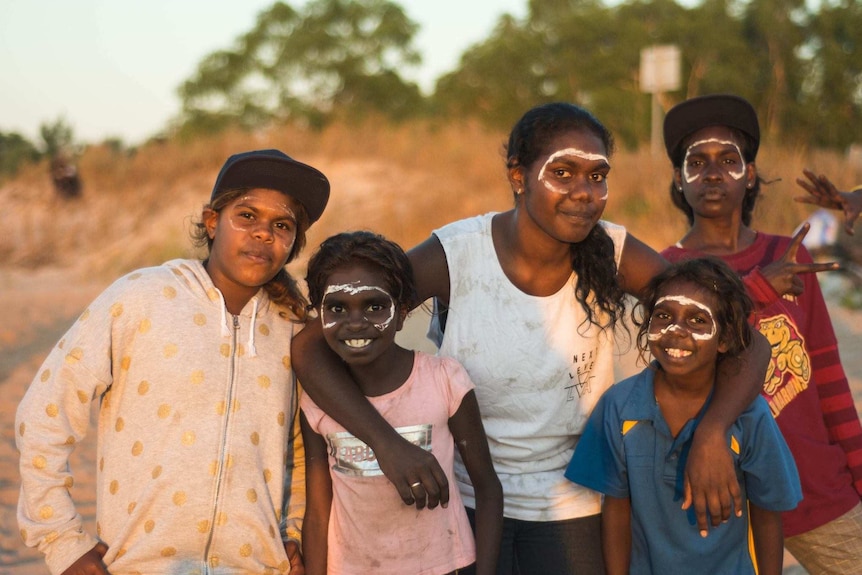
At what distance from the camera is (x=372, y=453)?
8.02 ft

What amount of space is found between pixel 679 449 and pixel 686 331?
33 cm

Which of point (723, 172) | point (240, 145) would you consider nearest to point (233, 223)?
point (723, 172)

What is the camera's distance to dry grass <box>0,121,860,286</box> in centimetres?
1243

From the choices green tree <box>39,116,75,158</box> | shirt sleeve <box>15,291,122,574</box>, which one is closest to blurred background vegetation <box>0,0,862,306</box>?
green tree <box>39,116,75,158</box>

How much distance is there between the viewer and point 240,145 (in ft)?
62.7

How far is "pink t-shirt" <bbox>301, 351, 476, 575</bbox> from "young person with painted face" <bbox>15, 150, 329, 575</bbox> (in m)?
0.15

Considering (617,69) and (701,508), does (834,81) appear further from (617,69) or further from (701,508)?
(701,508)

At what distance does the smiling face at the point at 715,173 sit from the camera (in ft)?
10.4

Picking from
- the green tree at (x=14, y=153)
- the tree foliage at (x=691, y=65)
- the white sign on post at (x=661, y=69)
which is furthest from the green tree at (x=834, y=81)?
the green tree at (x=14, y=153)

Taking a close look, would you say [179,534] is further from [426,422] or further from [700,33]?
[700,33]

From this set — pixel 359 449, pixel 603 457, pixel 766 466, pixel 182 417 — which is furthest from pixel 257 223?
pixel 766 466

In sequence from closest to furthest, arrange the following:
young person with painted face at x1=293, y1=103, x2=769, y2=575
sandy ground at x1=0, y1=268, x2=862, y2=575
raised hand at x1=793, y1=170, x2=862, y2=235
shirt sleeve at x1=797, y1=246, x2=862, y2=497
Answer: young person with painted face at x1=293, y1=103, x2=769, y2=575, shirt sleeve at x1=797, y1=246, x2=862, y2=497, raised hand at x1=793, y1=170, x2=862, y2=235, sandy ground at x1=0, y1=268, x2=862, y2=575

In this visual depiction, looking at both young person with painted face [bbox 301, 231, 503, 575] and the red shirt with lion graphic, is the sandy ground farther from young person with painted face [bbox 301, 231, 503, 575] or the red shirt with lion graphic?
the red shirt with lion graphic

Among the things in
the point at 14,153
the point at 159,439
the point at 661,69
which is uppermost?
the point at 14,153
